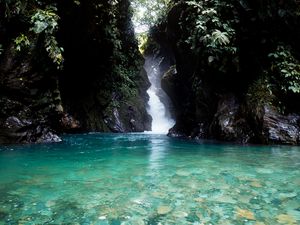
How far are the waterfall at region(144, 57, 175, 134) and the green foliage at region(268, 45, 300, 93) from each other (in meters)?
13.2

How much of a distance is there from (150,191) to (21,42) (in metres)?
8.48

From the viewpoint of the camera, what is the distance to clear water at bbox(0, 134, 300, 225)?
10.5 ft

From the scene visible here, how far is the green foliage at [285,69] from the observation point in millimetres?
10948

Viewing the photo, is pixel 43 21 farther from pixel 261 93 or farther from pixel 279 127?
pixel 279 127

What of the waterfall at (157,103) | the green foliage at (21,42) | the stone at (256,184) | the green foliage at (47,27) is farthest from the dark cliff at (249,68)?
the waterfall at (157,103)

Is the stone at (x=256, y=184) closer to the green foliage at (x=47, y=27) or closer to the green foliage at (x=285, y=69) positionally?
the green foliage at (x=285, y=69)

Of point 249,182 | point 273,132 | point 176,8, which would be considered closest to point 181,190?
point 249,182

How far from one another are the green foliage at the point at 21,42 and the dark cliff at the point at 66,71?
34 mm

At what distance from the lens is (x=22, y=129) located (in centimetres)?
1041

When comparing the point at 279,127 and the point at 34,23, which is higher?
the point at 34,23

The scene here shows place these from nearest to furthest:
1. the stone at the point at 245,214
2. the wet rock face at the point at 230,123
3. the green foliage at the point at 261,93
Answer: the stone at the point at 245,214 < the green foliage at the point at 261,93 < the wet rock face at the point at 230,123

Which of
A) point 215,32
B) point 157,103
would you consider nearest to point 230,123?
point 215,32

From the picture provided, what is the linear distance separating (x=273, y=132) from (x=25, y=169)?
777 centimetres

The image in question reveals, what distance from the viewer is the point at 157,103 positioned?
28.7m
